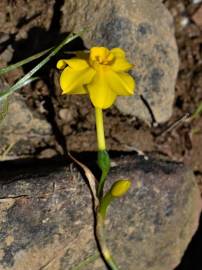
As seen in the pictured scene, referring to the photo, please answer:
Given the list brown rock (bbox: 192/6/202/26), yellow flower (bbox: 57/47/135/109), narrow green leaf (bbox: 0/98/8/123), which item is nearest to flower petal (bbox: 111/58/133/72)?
yellow flower (bbox: 57/47/135/109)

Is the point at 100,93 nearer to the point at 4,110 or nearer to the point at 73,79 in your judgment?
the point at 73,79

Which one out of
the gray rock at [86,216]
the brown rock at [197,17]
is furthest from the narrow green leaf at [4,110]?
the brown rock at [197,17]

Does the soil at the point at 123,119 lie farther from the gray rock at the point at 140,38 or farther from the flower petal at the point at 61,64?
the flower petal at the point at 61,64

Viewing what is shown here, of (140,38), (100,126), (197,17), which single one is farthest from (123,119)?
(197,17)

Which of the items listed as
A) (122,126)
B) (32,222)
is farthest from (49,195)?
(122,126)

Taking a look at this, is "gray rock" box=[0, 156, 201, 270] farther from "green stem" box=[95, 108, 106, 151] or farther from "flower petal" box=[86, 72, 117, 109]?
"flower petal" box=[86, 72, 117, 109]

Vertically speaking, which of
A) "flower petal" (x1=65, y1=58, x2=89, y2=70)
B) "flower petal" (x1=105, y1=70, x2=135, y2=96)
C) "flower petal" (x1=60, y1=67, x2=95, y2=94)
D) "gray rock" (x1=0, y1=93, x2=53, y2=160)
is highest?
"flower petal" (x1=65, y1=58, x2=89, y2=70)
